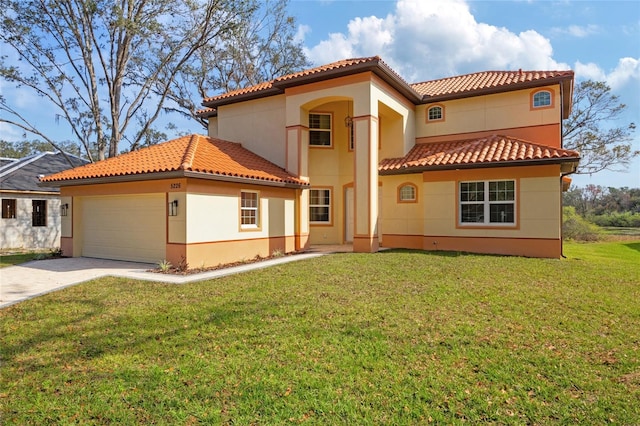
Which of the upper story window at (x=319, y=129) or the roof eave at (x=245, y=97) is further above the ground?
the roof eave at (x=245, y=97)

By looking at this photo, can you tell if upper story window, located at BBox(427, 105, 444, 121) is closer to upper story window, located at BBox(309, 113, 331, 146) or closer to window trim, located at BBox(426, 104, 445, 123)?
window trim, located at BBox(426, 104, 445, 123)

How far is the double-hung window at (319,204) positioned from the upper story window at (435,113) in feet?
18.5

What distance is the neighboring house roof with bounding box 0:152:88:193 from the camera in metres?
20.5

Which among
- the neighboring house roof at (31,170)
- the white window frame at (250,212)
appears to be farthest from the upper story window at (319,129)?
the neighboring house roof at (31,170)

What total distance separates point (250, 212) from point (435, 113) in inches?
377

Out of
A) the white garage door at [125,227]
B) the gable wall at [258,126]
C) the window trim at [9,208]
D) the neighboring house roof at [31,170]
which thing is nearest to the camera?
the white garage door at [125,227]

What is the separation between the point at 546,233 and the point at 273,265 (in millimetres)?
9140

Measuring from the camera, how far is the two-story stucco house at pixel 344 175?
39.1 feet

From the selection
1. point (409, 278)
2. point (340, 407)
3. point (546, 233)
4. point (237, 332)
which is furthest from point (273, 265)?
point (546, 233)

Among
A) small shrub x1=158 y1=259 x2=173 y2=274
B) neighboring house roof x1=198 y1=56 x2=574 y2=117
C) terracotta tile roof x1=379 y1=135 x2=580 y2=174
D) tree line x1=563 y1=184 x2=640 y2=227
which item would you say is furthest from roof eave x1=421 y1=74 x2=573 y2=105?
tree line x1=563 y1=184 x2=640 y2=227

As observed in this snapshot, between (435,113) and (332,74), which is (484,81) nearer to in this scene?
Answer: (435,113)

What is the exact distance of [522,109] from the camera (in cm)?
1525

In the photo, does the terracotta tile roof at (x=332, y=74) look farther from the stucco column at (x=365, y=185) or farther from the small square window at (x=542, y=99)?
the small square window at (x=542, y=99)

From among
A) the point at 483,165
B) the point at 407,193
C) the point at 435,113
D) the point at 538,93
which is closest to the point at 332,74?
the point at 407,193
